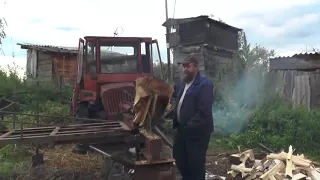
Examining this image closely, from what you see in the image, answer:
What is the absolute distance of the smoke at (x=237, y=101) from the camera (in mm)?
9984

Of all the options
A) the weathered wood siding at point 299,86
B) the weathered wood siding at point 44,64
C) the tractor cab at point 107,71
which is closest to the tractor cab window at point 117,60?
the tractor cab at point 107,71

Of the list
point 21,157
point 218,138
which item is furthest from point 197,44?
point 21,157

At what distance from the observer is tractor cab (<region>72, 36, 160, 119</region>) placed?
8031 millimetres

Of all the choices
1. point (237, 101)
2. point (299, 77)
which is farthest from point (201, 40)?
point (237, 101)

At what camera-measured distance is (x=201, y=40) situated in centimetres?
1898

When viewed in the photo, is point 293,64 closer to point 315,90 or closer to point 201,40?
point 315,90

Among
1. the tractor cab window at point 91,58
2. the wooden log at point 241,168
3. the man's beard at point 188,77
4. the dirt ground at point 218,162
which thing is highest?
the tractor cab window at point 91,58

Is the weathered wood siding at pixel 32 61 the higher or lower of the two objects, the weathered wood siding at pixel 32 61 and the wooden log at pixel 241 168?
the higher

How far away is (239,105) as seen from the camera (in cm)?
1111

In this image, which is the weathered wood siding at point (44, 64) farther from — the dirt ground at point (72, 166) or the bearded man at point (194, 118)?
the bearded man at point (194, 118)

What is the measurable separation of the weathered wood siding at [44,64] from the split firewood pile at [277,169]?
15.9 metres

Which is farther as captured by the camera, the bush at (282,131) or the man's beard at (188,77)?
the bush at (282,131)

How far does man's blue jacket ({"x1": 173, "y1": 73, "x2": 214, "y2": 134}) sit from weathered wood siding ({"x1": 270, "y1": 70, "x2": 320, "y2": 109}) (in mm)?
6887

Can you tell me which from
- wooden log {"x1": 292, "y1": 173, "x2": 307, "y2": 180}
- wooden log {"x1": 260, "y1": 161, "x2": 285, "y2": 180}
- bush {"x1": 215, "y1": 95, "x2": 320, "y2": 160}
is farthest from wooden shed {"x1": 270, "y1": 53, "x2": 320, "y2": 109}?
wooden log {"x1": 292, "y1": 173, "x2": 307, "y2": 180}
